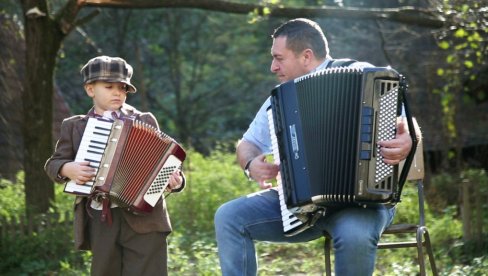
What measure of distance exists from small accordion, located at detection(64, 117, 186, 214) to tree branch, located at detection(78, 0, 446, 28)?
12.1 feet

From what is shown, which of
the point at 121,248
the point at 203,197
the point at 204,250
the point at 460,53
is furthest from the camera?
the point at 460,53

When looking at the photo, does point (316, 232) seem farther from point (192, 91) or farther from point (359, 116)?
point (192, 91)

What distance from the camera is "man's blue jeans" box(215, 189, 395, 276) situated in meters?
4.76

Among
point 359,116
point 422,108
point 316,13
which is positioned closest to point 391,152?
point 359,116

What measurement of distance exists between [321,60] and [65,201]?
5.59 meters

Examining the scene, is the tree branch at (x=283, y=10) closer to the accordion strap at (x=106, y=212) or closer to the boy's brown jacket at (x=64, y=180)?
the boy's brown jacket at (x=64, y=180)

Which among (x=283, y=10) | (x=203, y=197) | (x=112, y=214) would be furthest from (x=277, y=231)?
(x=203, y=197)

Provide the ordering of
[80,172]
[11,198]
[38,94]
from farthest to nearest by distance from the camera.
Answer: [11,198] → [38,94] → [80,172]

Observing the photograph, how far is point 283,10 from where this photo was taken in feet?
29.7

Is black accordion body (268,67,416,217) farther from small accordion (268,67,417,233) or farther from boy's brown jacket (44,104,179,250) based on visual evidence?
boy's brown jacket (44,104,179,250)

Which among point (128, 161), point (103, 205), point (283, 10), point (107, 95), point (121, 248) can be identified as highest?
point (283, 10)

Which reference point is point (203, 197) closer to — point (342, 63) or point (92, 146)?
point (92, 146)

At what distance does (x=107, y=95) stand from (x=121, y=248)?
83cm

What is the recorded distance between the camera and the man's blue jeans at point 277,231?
15.6ft
